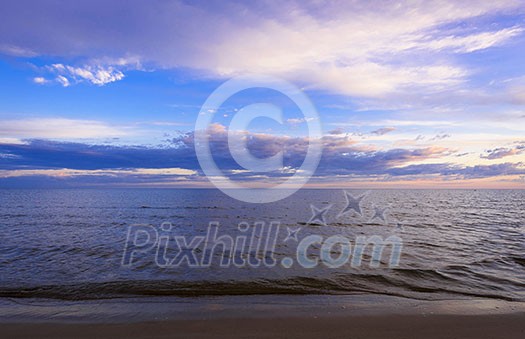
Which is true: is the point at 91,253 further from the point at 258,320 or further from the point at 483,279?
the point at 483,279

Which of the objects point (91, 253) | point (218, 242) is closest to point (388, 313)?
point (218, 242)

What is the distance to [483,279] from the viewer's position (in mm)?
12891

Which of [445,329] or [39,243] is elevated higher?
[445,329]

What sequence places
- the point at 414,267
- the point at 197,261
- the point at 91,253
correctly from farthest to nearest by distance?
the point at 91,253 → the point at 197,261 → the point at 414,267

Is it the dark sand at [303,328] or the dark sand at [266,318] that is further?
the dark sand at [266,318]

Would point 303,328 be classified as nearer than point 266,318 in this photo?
Yes

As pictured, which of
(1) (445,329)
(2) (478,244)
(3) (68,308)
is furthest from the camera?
(2) (478,244)

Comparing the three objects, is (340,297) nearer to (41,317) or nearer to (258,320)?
(258,320)

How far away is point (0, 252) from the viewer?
717 inches

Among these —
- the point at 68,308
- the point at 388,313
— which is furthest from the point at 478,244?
the point at 68,308

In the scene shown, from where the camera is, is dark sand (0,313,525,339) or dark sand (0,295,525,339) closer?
dark sand (0,313,525,339)

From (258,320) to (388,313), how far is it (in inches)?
152

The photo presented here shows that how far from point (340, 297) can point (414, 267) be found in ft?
21.0

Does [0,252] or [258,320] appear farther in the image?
[0,252]
